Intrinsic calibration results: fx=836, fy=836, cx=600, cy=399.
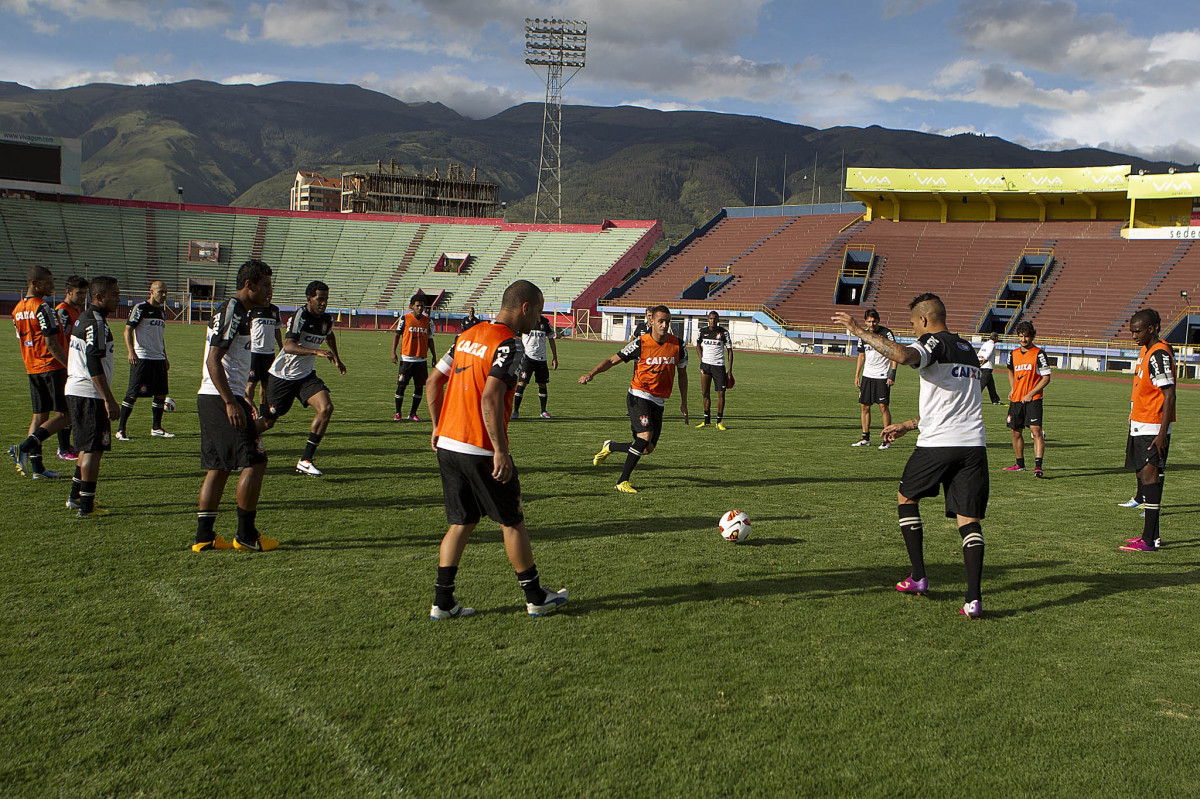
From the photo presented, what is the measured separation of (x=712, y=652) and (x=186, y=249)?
233 ft

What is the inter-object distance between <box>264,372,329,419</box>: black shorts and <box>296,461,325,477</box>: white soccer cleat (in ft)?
2.46

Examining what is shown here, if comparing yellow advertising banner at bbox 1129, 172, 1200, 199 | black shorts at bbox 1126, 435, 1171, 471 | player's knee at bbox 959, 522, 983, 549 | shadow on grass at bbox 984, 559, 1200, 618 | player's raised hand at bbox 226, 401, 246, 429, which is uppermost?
yellow advertising banner at bbox 1129, 172, 1200, 199

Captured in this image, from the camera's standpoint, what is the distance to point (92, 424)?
736cm

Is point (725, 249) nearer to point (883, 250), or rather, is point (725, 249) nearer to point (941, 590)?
point (883, 250)

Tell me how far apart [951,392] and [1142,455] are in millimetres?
3726

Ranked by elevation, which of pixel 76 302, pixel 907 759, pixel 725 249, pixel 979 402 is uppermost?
pixel 725 249

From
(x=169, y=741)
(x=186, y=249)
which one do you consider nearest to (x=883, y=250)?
(x=186, y=249)

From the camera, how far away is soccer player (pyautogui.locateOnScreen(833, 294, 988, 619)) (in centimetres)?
571

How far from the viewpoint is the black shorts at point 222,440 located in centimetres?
636

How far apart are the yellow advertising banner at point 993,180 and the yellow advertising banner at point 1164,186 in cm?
75

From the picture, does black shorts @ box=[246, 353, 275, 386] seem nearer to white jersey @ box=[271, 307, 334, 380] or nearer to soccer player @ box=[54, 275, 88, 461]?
white jersey @ box=[271, 307, 334, 380]

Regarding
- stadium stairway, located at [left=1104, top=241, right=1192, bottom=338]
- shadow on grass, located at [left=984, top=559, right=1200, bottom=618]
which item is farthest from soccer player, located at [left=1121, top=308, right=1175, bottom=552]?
stadium stairway, located at [left=1104, top=241, right=1192, bottom=338]

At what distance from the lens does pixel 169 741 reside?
363cm

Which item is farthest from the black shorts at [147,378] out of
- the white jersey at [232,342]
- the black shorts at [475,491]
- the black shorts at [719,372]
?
the black shorts at [719,372]
